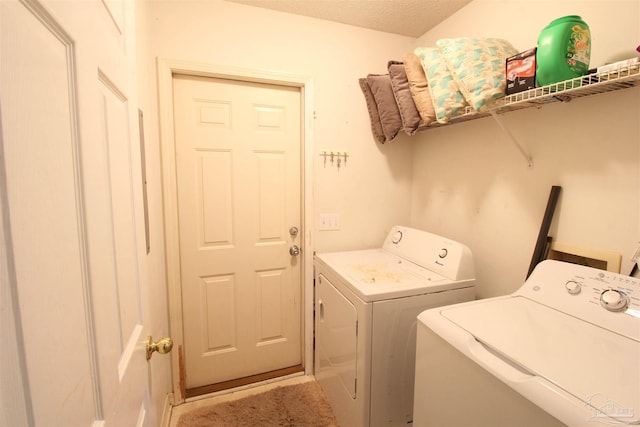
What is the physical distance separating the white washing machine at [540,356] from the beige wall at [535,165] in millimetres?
307

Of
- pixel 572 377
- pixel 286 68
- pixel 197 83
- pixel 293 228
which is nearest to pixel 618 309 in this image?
pixel 572 377

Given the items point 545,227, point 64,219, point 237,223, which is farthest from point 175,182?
point 545,227

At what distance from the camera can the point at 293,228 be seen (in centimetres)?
211

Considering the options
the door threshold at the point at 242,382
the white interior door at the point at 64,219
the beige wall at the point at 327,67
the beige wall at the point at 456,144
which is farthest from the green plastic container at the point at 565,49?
the door threshold at the point at 242,382

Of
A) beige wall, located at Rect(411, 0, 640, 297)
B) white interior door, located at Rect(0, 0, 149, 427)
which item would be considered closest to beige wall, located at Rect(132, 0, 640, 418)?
beige wall, located at Rect(411, 0, 640, 297)

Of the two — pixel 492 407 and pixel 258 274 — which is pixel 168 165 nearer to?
pixel 258 274

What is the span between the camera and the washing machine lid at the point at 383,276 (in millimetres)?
1441

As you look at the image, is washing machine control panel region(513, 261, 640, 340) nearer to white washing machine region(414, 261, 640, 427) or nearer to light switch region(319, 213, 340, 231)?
white washing machine region(414, 261, 640, 427)

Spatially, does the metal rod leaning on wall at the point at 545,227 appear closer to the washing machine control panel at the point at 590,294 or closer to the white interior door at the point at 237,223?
the washing machine control panel at the point at 590,294

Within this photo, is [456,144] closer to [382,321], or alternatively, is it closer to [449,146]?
[449,146]

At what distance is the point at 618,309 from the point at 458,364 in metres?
0.55

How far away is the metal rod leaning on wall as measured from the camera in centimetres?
133

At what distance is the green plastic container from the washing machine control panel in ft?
2.38

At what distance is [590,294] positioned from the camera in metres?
1.04
